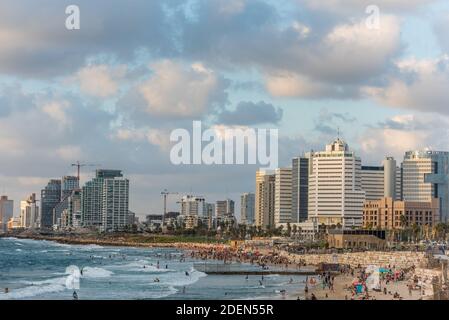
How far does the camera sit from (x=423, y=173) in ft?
636

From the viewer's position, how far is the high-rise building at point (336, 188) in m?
177

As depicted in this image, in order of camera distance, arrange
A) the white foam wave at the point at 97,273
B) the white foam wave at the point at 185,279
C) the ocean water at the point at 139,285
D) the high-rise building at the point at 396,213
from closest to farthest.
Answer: the ocean water at the point at 139,285, the white foam wave at the point at 185,279, the white foam wave at the point at 97,273, the high-rise building at the point at 396,213

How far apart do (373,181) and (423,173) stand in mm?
10845

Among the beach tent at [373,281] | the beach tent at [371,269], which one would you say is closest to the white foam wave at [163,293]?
the beach tent at [373,281]

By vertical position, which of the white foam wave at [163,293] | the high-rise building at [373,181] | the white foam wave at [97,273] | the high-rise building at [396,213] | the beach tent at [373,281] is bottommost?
the white foam wave at [97,273]

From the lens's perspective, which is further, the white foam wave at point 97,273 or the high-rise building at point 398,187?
the high-rise building at point 398,187

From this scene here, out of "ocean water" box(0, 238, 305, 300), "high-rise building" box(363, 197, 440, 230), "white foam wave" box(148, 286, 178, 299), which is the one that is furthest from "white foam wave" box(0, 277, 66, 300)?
"high-rise building" box(363, 197, 440, 230)

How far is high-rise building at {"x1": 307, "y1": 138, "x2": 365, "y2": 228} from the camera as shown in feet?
582

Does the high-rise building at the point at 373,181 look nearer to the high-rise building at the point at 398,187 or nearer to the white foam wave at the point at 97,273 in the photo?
the high-rise building at the point at 398,187

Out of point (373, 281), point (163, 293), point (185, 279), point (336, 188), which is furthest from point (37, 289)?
point (336, 188)

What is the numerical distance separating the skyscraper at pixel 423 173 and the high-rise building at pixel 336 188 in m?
15.5
